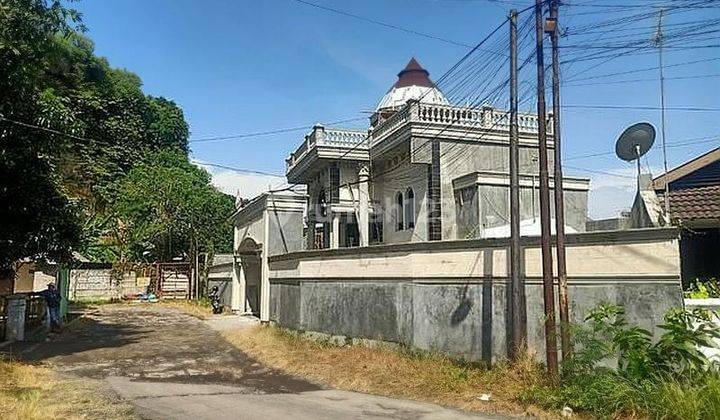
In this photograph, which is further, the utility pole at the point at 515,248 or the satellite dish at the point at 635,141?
the satellite dish at the point at 635,141

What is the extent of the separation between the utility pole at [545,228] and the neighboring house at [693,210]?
2161mm

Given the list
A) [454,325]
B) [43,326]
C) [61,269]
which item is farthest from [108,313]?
[454,325]

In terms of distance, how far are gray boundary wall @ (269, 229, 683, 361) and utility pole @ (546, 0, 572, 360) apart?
1.42 feet

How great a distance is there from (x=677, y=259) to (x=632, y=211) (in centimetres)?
317

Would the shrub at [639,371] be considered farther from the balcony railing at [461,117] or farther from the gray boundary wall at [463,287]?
the balcony railing at [461,117]

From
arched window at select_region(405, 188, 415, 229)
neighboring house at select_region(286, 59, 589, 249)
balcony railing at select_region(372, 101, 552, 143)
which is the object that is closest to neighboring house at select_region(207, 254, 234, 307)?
neighboring house at select_region(286, 59, 589, 249)

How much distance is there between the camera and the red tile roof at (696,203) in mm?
9352

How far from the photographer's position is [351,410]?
764 centimetres

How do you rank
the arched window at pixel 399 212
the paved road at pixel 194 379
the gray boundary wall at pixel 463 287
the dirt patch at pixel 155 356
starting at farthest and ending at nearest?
the arched window at pixel 399 212, the dirt patch at pixel 155 356, the gray boundary wall at pixel 463 287, the paved road at pixel 194 379

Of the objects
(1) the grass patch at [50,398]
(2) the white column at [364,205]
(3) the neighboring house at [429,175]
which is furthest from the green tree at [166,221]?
(1) the grass patch at [50,398]

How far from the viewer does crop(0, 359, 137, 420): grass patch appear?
700 cm

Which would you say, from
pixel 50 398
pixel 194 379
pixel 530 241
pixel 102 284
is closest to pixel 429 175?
pixel 530 241

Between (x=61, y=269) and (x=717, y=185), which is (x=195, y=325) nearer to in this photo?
(x=61, y=269)

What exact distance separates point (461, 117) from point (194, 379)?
9750 mm
